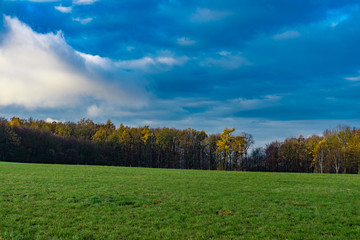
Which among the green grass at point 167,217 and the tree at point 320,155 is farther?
the tree at point 320,155

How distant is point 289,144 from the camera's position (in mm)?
100250

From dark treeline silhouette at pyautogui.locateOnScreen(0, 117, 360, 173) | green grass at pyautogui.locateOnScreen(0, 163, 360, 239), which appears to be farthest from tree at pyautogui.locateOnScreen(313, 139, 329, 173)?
green grass at pyautogui.locateOnScreen(0, 163, 360, 239)

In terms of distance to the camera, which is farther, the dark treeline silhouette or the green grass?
the dark treeline silhouette

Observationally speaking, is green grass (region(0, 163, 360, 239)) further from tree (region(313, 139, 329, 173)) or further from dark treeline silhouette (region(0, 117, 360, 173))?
tree (region(313, 139, 329, 173))

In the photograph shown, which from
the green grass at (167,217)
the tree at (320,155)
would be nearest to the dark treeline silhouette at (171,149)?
the tree at (320,155)

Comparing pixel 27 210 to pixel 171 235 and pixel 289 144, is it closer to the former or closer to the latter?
pixel 171 235

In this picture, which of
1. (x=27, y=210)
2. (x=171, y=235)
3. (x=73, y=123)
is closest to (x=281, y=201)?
(x=171, y=235)

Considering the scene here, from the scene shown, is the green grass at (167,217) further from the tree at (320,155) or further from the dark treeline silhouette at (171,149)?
the tree at (320,155)

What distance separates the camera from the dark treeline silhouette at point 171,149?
84.8 metres

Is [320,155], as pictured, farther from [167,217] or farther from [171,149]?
[167,217]

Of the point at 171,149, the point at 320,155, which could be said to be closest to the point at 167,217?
the point at 320,155

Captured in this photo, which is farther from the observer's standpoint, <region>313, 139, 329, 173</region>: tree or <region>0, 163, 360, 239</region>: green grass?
<region>313, 139, 329, 173</region>: tree

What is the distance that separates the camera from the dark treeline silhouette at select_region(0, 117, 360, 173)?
8475 centimetres

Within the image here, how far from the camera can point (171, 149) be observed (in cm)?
11169
